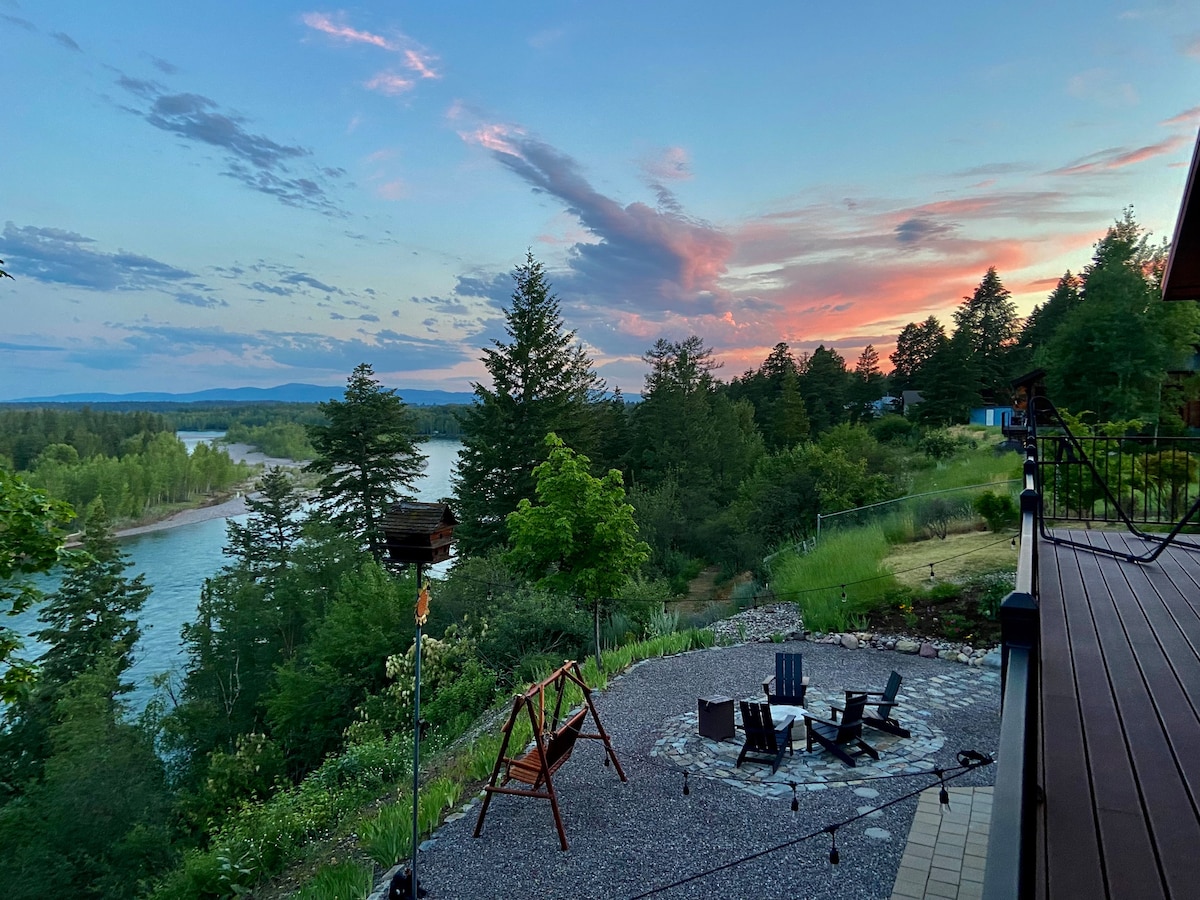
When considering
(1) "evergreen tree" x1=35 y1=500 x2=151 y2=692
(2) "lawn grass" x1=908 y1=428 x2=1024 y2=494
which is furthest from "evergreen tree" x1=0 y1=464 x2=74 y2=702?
(1) "evergreen tree" x1=35 y1=500 x2=151 y2=692

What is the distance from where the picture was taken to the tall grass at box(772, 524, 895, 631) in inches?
413

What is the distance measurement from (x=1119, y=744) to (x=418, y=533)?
4.63 metres

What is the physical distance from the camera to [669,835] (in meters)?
5.00

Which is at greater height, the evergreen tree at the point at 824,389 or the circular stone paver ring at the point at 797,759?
the evergreen tree at the point at 824,389

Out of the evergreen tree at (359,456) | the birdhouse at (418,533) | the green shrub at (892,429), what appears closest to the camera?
the birdhouse at (418,533)

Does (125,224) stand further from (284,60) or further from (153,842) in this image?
(153,842)

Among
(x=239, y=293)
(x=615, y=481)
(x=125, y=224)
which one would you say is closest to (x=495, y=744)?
(x=615, y=481)

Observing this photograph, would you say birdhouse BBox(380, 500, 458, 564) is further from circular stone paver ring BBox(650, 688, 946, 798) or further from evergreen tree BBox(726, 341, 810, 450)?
evergreen tree BBox(726, 341, 810, 450)

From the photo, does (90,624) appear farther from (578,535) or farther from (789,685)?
(789,685)

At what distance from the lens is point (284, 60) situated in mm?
13750

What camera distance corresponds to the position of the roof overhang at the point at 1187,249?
3.62 m

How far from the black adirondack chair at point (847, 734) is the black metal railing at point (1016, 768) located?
16.5ft

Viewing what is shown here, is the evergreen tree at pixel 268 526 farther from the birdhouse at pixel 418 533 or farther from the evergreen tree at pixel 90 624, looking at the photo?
the birdhouse at pixel 418 533

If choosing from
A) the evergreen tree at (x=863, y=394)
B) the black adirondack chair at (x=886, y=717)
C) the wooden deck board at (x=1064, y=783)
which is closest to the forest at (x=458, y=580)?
the black adirondack chair at (x=886, y=717)
